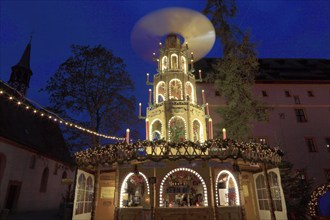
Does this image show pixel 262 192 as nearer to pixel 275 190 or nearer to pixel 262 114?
pixel 275 190

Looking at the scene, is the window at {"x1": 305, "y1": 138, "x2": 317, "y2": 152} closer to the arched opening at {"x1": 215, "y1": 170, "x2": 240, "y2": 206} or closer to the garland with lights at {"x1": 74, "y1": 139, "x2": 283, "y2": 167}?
the arched opening at {"x1": 215, "y1": 170, "x2": 240, "y2": 206}

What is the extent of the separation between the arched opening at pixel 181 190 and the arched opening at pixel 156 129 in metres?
3.28

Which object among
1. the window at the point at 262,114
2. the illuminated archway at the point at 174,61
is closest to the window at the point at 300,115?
the window at the point at 262,114

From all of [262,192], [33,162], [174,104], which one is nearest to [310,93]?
[262,192]

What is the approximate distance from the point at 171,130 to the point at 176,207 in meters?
4.94

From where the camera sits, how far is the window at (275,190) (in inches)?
487

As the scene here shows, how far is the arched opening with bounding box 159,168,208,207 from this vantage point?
12.4m

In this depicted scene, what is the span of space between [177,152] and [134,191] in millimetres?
3931

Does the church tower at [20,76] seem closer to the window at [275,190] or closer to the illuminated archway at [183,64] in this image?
the illuminated archway at [183,64]

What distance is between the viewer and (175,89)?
56.6ft

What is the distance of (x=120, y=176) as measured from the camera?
42.2 ft

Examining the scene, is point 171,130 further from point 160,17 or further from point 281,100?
point 281,100

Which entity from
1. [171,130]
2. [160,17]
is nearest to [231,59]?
[160,17]

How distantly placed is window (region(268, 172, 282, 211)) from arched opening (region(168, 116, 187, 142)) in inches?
220
